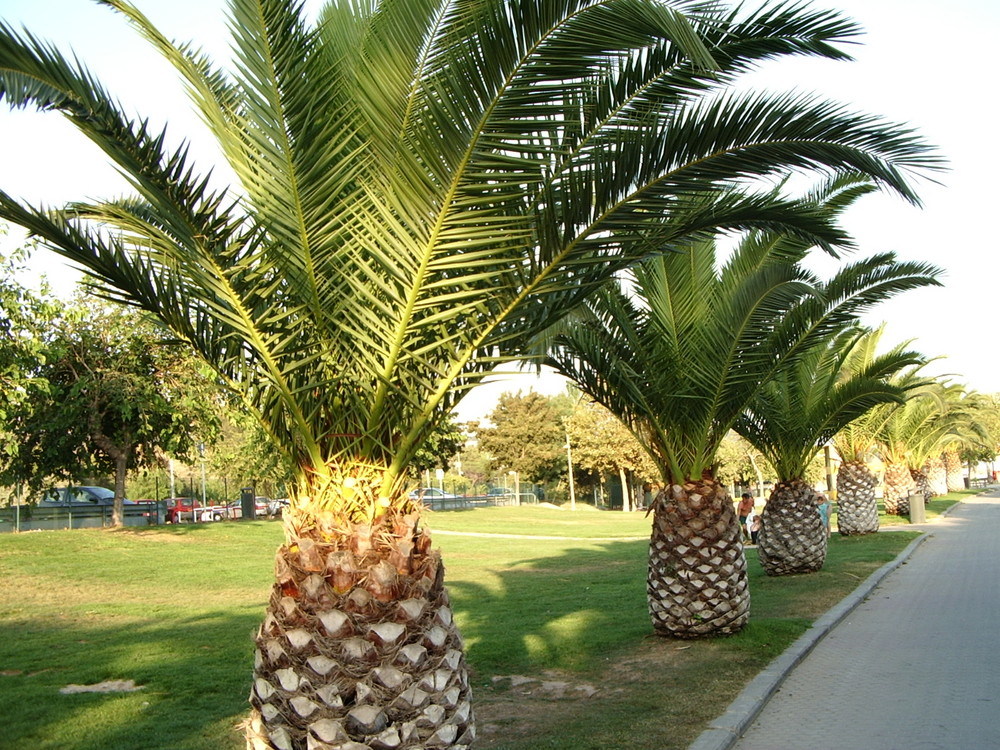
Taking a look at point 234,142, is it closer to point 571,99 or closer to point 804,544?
point 571,99

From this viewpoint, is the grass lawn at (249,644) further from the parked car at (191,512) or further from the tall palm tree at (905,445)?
the parked car at (191,512)

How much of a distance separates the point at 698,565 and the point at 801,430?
6.81 meters

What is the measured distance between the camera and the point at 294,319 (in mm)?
5168

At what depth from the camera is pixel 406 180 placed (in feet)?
16.1

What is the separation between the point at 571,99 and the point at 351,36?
1389 millimetres

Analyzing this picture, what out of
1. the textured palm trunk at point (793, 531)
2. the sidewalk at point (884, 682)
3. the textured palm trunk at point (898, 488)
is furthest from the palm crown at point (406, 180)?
the textured palm trunk at point (898, 488)

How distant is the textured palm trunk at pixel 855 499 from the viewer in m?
23.2

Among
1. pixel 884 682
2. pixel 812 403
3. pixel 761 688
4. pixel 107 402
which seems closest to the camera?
pixel 761 688

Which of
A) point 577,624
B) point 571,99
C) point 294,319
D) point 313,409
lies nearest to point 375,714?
point 313,409

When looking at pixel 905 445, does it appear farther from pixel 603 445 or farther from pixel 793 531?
pixel 603 445

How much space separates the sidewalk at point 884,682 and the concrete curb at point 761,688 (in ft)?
0.03

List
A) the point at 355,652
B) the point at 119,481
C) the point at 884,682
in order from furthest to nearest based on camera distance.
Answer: the point at 119,481
the point at 884,682
the point at 355,652

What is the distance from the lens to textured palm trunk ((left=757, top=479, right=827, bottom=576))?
15195mm

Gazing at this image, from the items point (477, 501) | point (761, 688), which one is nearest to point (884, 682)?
point (761, 688)
